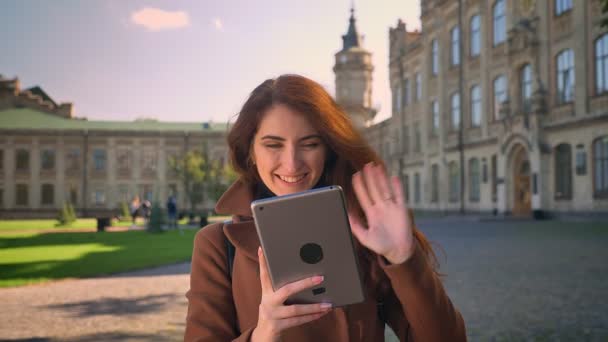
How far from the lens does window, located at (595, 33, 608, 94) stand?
24688 millimetres

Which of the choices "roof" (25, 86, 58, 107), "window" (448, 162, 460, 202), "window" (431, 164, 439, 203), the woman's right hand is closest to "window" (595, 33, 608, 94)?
"window" (448, 162, 460, 202)

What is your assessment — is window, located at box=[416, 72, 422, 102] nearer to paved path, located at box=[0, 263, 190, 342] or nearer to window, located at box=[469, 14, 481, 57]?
window, located at box=[469, 14, 481, 57]

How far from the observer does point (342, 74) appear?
58719mm

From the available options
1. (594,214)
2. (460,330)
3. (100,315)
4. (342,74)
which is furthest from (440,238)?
(342,74)

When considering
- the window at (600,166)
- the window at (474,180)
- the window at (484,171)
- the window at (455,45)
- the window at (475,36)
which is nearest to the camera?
the window at (600,166)

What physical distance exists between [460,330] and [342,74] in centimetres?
5786

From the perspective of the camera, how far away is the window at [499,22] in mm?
32625

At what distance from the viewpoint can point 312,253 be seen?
68.4 inches

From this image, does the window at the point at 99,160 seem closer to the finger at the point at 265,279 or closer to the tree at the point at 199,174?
the tree at the point at 199,174

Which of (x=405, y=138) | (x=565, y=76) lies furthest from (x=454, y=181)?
(x=565, y=76)

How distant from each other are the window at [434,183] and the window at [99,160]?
37382mm

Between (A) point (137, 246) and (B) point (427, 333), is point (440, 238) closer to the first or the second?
(A) point (137, 246)

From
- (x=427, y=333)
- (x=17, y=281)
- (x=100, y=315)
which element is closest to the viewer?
(x=427, y=333)

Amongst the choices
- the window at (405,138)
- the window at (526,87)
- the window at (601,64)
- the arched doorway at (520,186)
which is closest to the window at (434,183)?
the window at (405,138)
